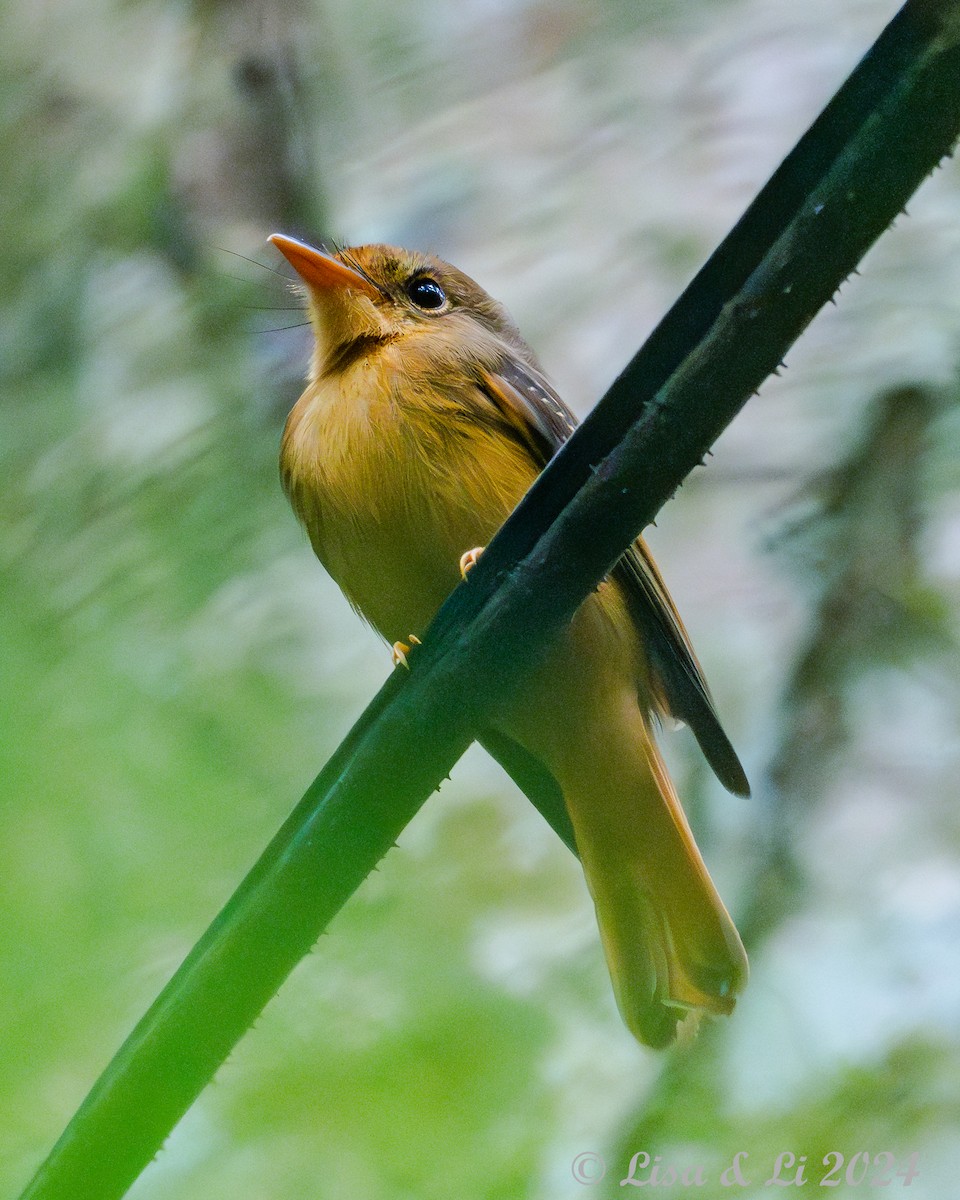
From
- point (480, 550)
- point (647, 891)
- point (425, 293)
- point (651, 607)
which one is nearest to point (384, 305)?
point (425, 293)

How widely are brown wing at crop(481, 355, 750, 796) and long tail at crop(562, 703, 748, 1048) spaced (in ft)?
0.60

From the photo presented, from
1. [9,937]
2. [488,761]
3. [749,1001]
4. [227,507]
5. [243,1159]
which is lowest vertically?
[749,1001]

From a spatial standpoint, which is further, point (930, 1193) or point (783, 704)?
point (783, 704)

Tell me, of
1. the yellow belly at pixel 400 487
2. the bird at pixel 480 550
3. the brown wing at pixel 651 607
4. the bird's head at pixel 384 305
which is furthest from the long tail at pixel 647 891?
the bird's head at pixel 384 305

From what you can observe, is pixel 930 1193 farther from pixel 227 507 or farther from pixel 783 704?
pixel 227 507

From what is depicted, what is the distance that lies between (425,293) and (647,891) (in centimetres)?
154

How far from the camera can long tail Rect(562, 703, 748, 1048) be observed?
8.43ft

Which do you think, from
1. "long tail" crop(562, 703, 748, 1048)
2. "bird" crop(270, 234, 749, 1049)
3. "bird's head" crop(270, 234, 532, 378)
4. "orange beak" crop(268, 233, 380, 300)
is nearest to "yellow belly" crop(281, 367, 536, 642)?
"bird" crop(270, 234, 749, 1049)

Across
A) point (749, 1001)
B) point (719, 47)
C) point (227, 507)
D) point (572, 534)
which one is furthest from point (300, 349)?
point (572, 534)

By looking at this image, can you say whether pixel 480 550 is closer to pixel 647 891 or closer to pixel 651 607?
pixel 651 607

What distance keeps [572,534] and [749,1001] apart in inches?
109

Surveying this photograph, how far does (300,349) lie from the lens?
13.4 feet

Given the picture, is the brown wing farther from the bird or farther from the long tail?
the long tail

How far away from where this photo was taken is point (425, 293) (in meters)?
3.04
